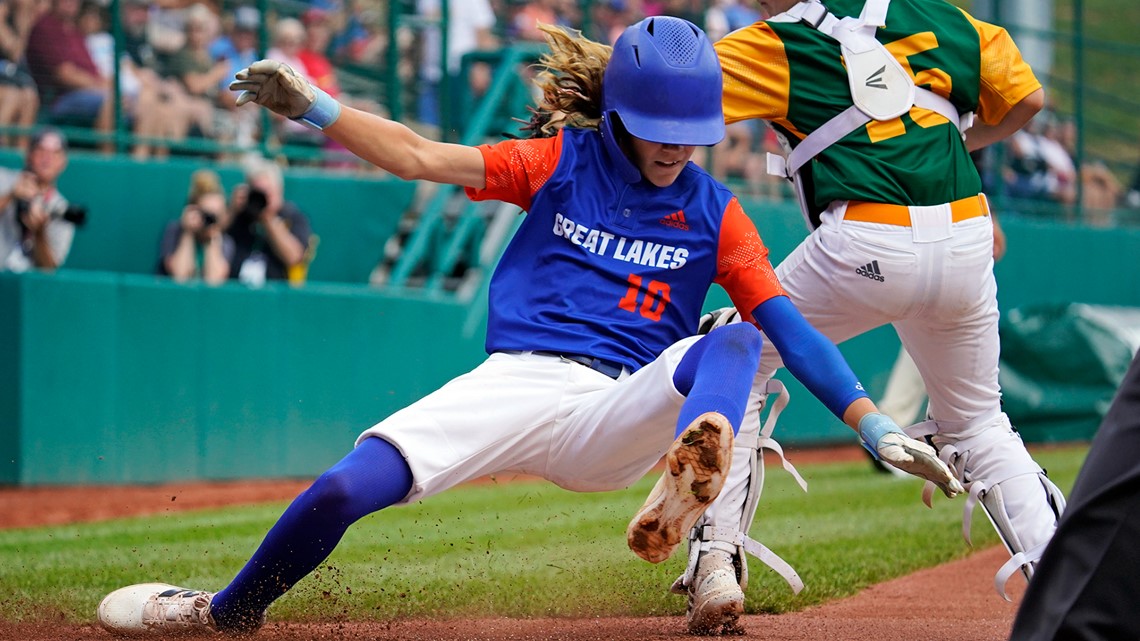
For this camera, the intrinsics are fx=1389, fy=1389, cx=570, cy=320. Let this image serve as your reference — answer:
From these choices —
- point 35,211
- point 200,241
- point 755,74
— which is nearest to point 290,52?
point 200,241

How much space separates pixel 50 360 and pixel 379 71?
4207 mm

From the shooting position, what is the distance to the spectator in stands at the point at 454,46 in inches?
485

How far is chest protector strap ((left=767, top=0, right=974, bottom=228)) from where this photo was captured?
4547mm

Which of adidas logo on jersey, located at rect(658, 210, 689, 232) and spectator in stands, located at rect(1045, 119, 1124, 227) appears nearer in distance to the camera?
adidas logo on jersey, located at rect(658, 210, 689, 232)

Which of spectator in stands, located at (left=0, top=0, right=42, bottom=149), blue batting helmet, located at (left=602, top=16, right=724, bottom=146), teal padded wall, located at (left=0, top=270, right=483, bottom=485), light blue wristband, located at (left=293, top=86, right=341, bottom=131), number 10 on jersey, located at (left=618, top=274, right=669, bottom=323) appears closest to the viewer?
light blue wristband, located at (left=293, top=86, right=341, bottom=131)

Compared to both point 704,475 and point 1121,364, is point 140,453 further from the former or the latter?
point 1121,364

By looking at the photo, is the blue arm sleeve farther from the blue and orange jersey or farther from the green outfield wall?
the green outfield wall

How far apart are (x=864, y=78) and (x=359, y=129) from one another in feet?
5.58

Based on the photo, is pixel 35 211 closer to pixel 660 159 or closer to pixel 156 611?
pixel 156 611

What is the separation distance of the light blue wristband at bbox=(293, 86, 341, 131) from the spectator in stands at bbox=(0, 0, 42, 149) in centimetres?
703

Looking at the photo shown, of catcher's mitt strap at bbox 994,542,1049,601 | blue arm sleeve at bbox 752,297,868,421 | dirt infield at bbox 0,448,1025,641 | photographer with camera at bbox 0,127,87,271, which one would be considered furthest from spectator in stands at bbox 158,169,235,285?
catcher's mitt strap at bbox 994,542,1049,601

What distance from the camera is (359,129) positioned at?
12.8 feet

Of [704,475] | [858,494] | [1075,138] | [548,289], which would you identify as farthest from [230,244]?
[1075,138]

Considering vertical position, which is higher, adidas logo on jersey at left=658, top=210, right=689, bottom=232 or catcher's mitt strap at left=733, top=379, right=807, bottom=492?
adidas logo on jersey at left=658, top=210, right=689, bottom=232
